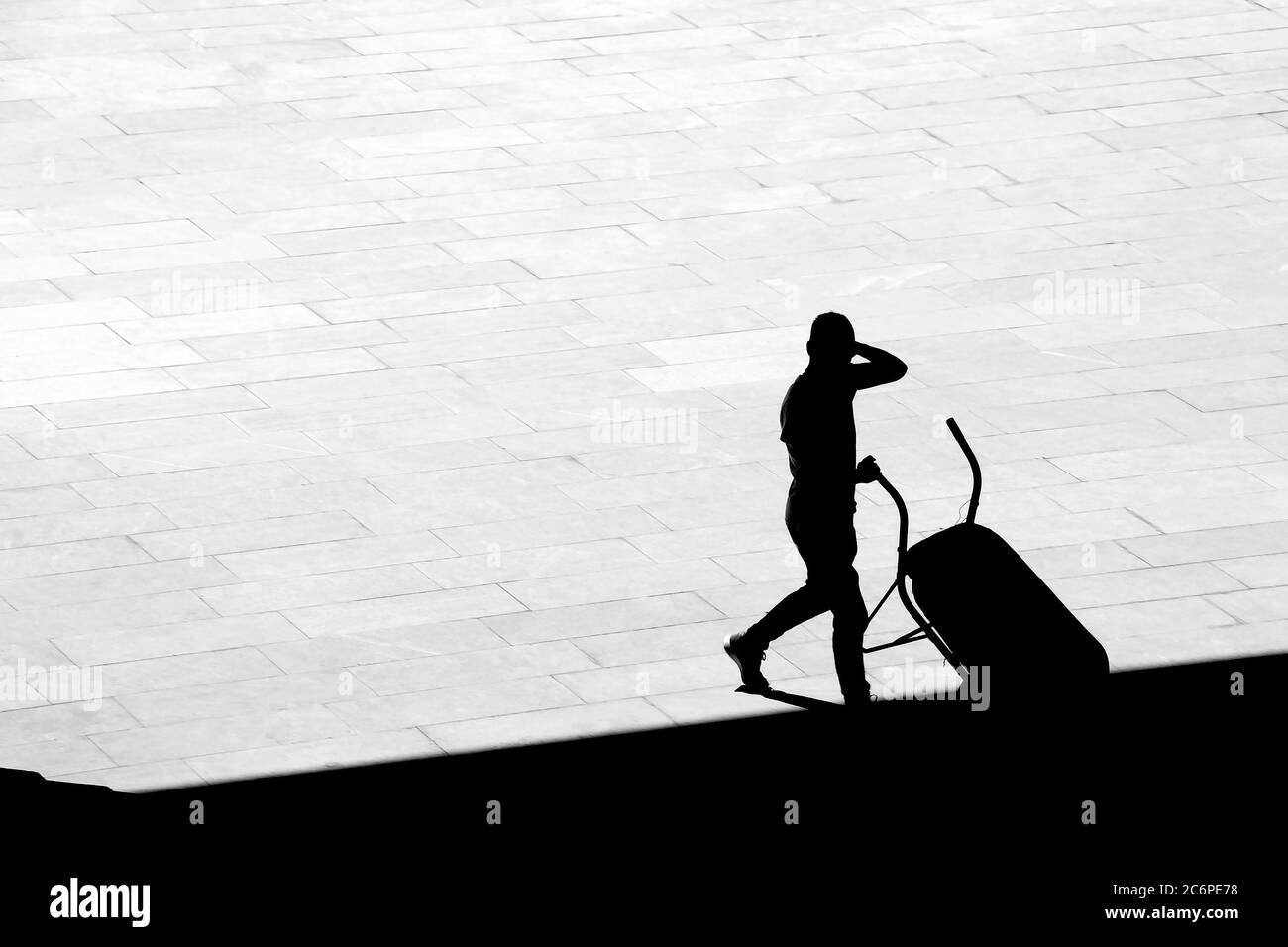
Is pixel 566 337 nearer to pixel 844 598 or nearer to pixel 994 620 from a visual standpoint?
pixel 844 598

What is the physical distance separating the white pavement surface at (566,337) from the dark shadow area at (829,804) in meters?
0.38

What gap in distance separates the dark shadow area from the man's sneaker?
0.18 m

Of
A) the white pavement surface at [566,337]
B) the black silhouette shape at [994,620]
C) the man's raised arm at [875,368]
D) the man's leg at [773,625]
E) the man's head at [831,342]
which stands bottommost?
the white pavement surface at [566,337]

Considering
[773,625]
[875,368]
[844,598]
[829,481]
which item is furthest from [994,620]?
[875,368]

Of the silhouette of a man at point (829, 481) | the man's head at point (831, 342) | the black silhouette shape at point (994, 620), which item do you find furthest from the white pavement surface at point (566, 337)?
the man's head at point (831, 342)

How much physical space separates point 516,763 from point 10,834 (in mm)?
3263

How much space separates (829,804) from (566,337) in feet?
19.3

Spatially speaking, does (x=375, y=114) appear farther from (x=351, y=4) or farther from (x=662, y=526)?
(x=662, y=526)

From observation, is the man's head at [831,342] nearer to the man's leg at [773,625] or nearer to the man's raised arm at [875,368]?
the man's raised arm at [875,368]

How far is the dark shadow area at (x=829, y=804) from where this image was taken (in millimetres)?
9211

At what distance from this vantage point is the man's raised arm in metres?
10.4

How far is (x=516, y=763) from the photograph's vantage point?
1030cm

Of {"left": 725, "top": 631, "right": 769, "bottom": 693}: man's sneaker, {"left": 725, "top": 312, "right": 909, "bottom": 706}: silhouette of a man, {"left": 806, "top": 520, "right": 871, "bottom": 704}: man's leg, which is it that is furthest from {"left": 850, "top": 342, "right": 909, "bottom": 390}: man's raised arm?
{"left": 725, "top": 631, "right": 769, "bottom": 693}: man's sneaker
